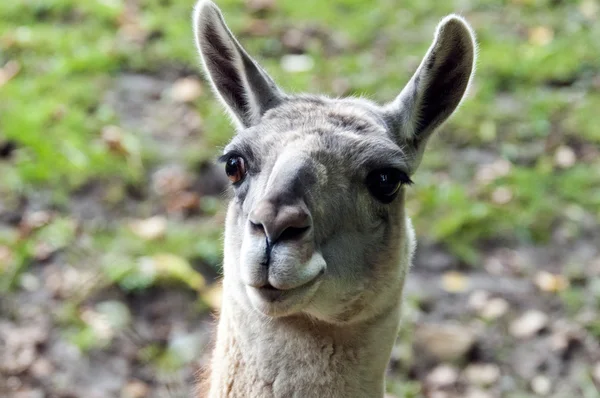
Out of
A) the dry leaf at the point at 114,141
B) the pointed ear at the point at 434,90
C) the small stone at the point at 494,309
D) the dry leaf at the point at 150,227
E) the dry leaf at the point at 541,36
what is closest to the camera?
the pointed ear at the point at 434,90

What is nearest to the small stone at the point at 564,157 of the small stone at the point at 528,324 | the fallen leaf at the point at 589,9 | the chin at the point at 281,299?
the small stone at the point at 528,324

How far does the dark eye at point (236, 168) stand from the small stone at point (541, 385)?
289 cm

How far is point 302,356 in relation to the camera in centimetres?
288

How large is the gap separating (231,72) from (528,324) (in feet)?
10.0

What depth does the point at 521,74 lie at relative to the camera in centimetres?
781

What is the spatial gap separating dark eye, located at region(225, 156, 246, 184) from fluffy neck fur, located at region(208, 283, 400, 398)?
446 mm

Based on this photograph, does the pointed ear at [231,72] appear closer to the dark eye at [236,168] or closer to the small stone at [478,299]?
the dark eye at [236,168]

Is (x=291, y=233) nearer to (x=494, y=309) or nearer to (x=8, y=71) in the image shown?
(x=494, y=309)

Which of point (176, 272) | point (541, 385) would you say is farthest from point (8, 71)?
→ point (541, 385)

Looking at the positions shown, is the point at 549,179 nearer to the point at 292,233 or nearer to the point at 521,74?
the point at 521,74

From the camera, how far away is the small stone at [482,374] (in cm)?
507

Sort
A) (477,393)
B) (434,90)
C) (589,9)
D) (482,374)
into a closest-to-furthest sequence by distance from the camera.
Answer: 1. (434,90)
2. (477,393)
3. (482,374)
4. (589,9)

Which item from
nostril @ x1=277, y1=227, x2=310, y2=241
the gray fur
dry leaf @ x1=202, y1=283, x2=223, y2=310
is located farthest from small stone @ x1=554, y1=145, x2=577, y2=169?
nostril @ x1=277, y1=227, x2=310, y2=241

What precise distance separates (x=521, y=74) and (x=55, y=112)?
4.47 metres
